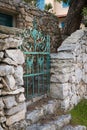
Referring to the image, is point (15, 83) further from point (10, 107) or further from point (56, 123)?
point (56, 123)

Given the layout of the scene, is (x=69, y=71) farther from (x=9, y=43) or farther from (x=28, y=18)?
(x=28, y=18)

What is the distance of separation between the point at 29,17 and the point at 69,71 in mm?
2510

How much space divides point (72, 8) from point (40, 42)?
3943 millimetres

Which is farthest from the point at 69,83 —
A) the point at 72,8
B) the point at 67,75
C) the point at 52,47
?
the point at 72,8

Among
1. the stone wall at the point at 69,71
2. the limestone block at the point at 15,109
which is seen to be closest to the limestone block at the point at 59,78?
the stone wall at the point at 69,71

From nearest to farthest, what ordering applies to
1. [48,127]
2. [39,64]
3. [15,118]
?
[15,118]
[48,127]
[39,64]

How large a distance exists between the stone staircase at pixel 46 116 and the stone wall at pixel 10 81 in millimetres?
439

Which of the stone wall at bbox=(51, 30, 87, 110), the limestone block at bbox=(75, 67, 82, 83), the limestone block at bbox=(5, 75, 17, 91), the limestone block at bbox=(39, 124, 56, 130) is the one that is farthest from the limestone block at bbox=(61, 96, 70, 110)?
the limestone block at bbox=(5, 75, 17, 91)

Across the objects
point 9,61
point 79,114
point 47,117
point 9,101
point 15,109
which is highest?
point 9,61

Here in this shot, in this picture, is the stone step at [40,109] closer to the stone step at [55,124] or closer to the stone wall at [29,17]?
the stone step at [55,124]

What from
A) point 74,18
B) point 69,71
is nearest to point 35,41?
point 69,71

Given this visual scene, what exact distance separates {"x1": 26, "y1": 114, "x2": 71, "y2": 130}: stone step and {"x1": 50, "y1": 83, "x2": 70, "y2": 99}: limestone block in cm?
43

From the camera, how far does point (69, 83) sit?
4.69m

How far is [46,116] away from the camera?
400 centimetres
